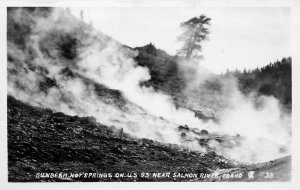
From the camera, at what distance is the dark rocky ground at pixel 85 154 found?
6523mm

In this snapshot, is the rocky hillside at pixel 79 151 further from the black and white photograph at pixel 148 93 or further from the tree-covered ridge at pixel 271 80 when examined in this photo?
the tree-covered ridge at pixel 271 80

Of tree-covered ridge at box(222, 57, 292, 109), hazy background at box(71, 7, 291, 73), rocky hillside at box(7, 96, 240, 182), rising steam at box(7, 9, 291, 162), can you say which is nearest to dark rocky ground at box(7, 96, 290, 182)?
rocky hillside at box(7, 96, 240, 182)

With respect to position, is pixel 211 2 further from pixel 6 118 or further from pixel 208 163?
pixel 6 118

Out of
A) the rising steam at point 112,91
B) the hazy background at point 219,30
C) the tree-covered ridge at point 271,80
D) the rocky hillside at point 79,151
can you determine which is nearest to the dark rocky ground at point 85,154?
the rocky hillside at point 79,151

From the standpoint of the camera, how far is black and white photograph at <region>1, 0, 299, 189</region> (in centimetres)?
659

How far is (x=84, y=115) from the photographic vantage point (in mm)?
6680

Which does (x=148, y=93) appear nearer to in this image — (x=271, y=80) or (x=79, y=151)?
(x=79, y=151)

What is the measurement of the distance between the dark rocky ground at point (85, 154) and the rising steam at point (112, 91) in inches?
5.8

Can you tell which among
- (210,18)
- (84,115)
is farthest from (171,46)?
(84,115)

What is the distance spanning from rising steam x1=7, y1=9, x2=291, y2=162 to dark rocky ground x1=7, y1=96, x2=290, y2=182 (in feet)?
0.48

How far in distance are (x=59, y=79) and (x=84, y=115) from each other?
0.71m

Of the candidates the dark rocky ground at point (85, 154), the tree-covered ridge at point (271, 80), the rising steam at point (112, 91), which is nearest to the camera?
the dark rocky ground at point (85, 154)

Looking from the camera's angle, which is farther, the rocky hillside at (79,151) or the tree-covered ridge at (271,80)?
the tree-covered ridge at (271,80)

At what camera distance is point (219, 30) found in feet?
22.4
